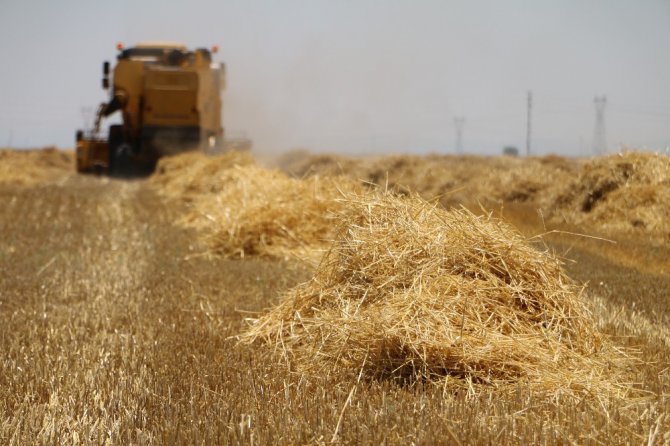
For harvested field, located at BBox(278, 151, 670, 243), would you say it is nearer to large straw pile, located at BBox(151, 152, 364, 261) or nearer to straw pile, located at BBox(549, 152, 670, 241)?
straw pile, located at BBox(549, 152, 670, 241)

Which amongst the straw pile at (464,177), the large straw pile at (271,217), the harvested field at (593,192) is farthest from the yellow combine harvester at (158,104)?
the large straw pile at (271,217)

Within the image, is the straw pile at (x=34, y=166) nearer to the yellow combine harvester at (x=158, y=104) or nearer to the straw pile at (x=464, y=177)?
the yellow combine harvester at (x=158, y=104)

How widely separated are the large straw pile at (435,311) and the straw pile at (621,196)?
2662 mm

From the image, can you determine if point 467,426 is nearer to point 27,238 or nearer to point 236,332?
point 236,332

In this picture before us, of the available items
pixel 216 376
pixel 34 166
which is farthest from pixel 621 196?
pixel 34 166

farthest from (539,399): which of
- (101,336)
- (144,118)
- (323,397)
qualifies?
(144,118)

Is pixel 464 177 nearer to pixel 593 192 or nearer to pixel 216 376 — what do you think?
pixel 593 192

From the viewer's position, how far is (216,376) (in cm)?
416

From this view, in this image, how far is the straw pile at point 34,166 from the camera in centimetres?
2667

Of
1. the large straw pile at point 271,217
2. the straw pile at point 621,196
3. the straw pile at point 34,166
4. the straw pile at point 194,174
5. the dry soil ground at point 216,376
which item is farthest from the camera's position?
the straw pile at point 34,166

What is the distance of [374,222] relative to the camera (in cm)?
551

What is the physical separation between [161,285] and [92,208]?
9212 millimetres

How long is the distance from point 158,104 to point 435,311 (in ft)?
71.7

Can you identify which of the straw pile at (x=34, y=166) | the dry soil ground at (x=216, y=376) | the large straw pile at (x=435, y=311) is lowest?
the straw pile at (x=34, y=166)
